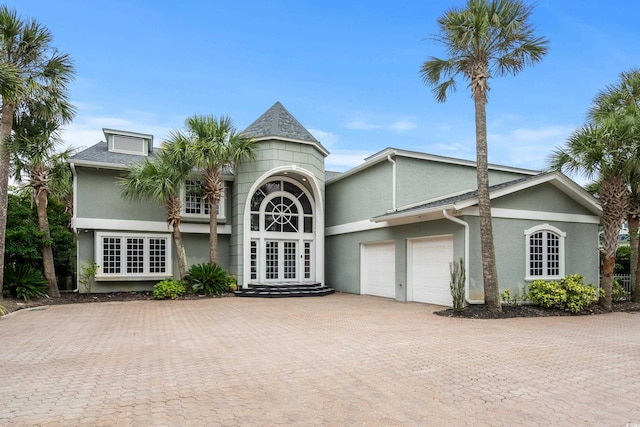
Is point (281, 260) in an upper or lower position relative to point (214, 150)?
lower

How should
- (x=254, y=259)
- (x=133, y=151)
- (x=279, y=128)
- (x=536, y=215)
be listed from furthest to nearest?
(x=133, y=151) → (x=254, y=259) → (x=279, y=128) → (x=536, y=215)

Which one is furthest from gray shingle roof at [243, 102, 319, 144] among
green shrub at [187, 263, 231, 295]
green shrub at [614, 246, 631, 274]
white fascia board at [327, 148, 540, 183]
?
green shrub at [614, 246, 631, 274]

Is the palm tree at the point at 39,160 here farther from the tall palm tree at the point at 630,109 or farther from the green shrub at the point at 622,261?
the green shrub at the point at 622,261

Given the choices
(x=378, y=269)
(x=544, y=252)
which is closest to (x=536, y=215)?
(x=544, y=252)

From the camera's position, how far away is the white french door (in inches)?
718

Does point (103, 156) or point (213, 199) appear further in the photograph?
point (103, 156)

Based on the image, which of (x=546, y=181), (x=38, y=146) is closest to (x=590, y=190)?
(x=546, y=181)

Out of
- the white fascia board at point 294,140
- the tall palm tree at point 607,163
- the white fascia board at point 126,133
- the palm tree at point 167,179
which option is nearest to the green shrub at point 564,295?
the tall palm tree at point 607,163

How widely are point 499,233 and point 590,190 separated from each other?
534cm

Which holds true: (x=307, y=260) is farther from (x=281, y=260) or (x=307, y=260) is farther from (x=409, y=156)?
(x=409, y=156)

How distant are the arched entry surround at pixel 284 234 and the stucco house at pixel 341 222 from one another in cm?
5

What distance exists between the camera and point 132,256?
56.2 ft

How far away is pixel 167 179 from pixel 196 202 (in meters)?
3.09

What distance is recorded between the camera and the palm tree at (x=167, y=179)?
15.3m
